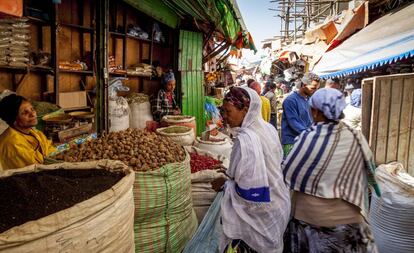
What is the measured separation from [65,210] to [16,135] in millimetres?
1374

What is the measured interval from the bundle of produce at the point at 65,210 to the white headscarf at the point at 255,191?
0.65m

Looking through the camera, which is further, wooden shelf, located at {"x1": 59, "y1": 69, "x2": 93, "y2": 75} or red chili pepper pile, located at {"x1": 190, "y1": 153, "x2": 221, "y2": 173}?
wooden shelf, located at {"x1": 59, "y1": 69, "x2": 93, "y2": 75}

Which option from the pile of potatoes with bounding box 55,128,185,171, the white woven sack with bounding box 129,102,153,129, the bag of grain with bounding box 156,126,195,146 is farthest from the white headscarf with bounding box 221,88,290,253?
the white woven sack with bounding box 129,102,153,129

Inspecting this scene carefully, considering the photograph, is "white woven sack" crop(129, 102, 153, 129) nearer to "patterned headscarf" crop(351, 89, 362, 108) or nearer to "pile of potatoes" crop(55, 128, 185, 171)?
"pile of potatoes" crop(55, 128, 185, 171)

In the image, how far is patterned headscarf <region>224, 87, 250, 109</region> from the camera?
2.10 metres

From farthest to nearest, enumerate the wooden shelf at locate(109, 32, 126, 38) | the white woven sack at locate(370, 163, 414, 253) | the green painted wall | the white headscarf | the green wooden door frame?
the green wooden door frame
the wooden shelf at locate(109, 32, 126, 38)
the green painted wall
the white woven sack at locate(370, 163, 414, 253)
the white headscarf

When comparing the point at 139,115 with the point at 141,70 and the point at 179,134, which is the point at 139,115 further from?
the point at 179,134

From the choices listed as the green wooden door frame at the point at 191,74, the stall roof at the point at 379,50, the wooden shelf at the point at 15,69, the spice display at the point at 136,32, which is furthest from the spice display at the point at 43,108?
the stall roof at the point at 379,50

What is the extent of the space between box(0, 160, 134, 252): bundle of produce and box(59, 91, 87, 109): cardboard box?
245 centimetres

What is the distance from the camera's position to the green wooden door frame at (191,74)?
7.02 metres

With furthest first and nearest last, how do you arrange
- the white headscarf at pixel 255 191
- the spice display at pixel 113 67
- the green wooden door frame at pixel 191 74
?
the green wooden door frame at pixel 191 74 → the spice display at pixel 113 67 → the white headscarf at pixel 255 191

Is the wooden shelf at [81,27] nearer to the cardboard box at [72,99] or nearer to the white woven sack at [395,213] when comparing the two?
the cardboard box at [72,99]

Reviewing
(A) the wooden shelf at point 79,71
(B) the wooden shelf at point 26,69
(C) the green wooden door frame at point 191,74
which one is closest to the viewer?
(B) the wooden shelf at point 26,69

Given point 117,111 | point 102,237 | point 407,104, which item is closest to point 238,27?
point 117,111
